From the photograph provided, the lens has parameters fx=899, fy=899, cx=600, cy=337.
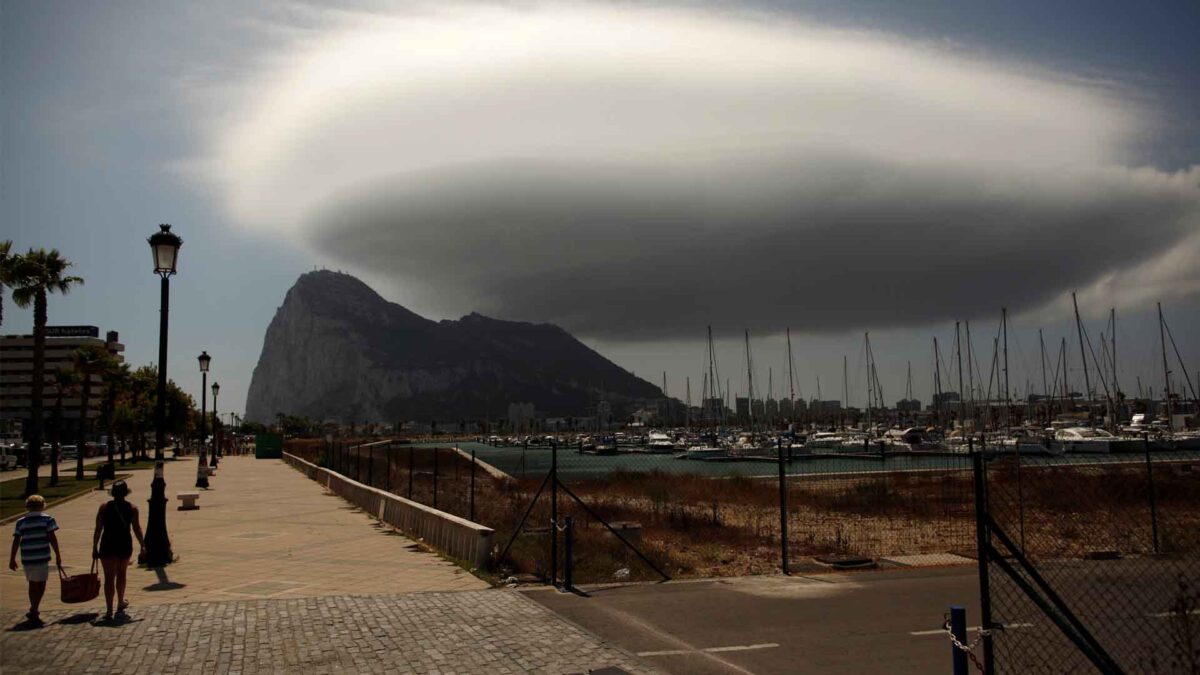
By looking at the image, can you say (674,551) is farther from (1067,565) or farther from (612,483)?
(612,483)

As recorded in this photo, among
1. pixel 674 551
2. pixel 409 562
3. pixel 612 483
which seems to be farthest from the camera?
pixel 612 483

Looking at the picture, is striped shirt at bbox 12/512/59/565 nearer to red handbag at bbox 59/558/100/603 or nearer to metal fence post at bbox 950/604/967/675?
red handbag at bbox 59/558/100/603

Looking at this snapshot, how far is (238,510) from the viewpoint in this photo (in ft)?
89.9

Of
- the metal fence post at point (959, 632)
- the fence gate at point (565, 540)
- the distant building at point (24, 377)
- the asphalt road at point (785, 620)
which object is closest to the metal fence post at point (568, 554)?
the fence gate at point (565, 540)

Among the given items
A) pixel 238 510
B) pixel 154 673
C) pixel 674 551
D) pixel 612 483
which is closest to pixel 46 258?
pixel 238 510

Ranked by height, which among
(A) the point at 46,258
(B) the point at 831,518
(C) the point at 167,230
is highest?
(A) the point at 46,258

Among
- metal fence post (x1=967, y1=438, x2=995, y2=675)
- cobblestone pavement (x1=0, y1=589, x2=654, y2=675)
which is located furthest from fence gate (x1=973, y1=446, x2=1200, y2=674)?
cobblestone pavement (x1=0, y1=589, x2=654, y2=675)

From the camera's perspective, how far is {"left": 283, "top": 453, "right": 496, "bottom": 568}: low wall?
15562mm

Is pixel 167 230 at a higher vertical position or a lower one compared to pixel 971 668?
higher

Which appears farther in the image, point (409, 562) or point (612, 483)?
point (612, 483)

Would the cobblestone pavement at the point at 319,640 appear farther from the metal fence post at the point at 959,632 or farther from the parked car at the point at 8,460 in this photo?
the parked car at the point at 8,460

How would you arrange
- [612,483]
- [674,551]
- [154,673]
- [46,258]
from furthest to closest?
[612,483] < [46,258] < [674,551] < [154,673]

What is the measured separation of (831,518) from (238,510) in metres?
17.8

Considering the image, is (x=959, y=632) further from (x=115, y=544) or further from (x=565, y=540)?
(x=115, y=544)
